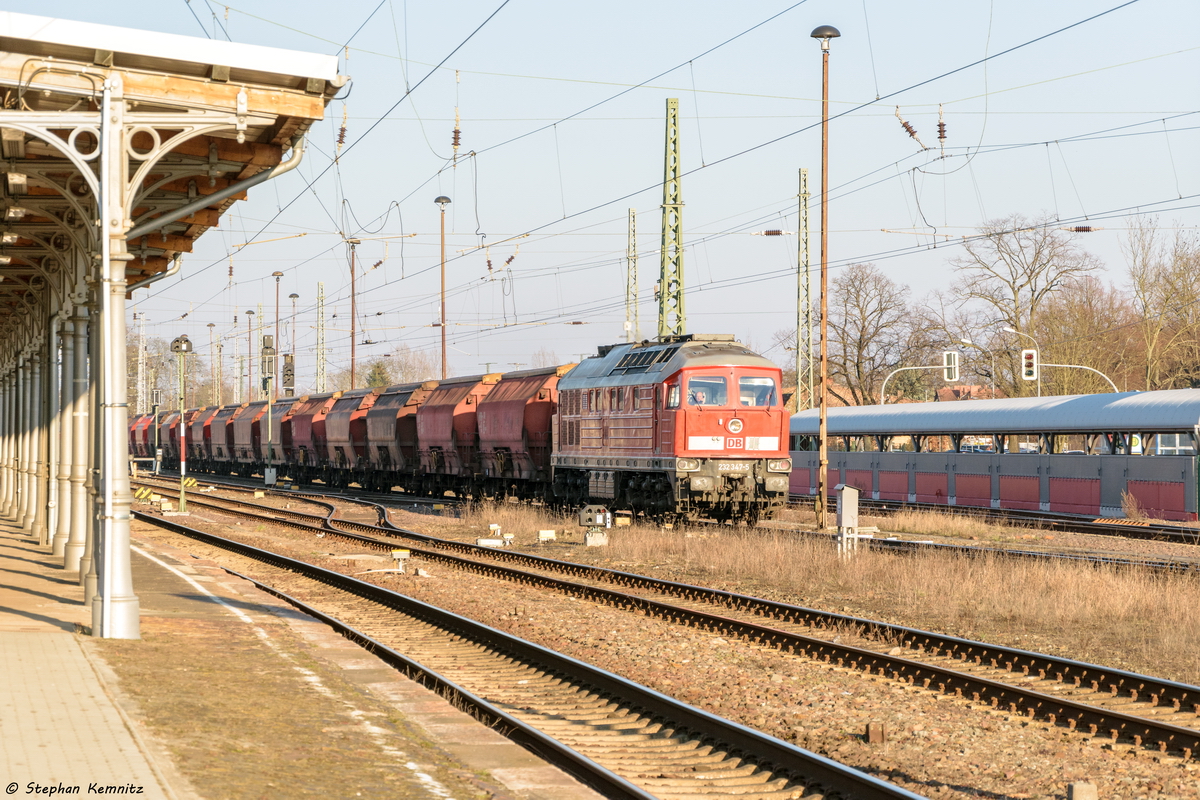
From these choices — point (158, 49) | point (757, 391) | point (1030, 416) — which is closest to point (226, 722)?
point (158, 49)

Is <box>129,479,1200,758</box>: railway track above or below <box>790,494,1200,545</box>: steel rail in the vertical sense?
below

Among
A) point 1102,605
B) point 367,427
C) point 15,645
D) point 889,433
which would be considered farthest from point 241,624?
point 367,427

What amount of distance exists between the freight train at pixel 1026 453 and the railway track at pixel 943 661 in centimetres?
1514

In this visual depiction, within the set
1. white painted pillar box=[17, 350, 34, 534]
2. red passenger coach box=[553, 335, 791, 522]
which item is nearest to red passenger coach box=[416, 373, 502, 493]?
red passenger coach box=[553, 335, 791, 522]

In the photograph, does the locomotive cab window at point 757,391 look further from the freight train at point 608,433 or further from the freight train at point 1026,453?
the freight train at point 1026,453

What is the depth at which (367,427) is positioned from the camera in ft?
156

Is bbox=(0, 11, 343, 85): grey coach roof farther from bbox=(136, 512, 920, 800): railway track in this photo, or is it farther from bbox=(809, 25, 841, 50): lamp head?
bbox=(809, 25, 841, 50): lamp head

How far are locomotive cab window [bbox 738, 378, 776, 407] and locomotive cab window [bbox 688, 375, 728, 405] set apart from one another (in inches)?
17.4

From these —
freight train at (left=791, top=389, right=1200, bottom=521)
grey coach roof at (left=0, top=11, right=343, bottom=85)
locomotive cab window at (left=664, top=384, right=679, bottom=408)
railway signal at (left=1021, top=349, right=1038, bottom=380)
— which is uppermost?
grey coach roof at (left=0, top=11, right=343, bottom=85)

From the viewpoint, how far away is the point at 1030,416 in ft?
106

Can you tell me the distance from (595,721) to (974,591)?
7.85m

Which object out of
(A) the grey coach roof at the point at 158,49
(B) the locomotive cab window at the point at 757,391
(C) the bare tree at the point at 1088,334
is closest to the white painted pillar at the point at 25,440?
(B) the locomotive cab window at the point at 757,391

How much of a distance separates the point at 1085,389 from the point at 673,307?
29942 millimetres

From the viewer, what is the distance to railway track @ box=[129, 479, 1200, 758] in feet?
29.8
